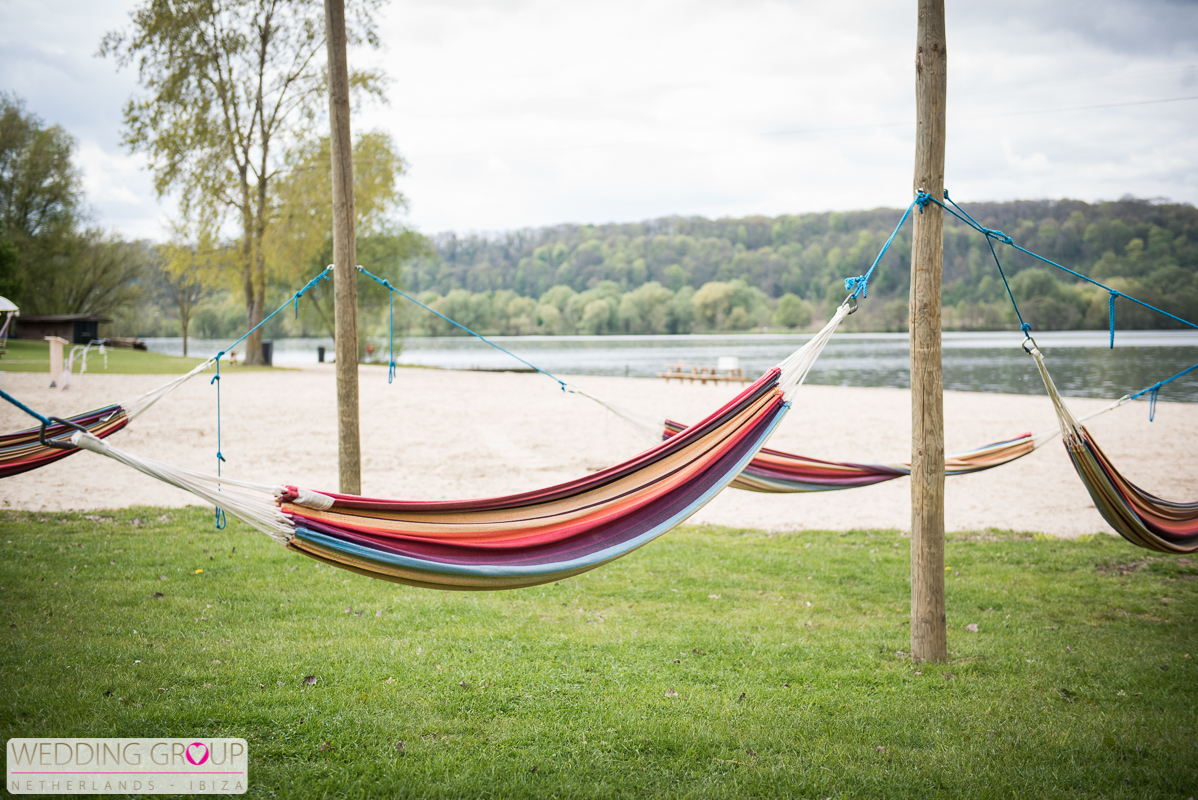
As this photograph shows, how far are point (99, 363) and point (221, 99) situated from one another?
6.88 metres

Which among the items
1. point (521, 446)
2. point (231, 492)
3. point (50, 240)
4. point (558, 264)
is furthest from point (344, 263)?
point (558, 264)

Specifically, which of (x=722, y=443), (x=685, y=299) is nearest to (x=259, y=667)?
(x=722, y=443)

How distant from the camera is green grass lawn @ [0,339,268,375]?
1480 centimetres

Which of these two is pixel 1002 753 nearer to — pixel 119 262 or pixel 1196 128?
pixel 119 262

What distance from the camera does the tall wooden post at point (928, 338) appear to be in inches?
107

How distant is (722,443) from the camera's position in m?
2.64

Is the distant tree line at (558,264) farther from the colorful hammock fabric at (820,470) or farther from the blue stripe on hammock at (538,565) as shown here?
the blue stripe on hammock at (538,565)

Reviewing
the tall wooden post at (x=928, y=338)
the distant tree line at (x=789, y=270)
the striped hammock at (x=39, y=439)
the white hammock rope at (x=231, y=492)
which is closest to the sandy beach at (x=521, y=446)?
the tall wooden post at (x=928, y=338)

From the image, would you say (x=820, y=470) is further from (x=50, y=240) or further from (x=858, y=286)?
(x=50, y=240)

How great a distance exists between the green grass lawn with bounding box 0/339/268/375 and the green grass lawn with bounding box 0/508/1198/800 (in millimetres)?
12975

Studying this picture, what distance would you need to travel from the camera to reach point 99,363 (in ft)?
56.6

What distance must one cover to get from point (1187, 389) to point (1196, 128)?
1656 cm

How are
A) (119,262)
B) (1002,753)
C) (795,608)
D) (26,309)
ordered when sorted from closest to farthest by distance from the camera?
1. (1002,753)
2. (795,608)
3. (26,309)
4. (119,262)

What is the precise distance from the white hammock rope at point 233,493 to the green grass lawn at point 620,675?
646 mm
